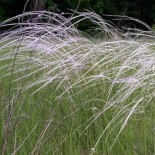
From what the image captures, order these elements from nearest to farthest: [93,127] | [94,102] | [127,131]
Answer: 1. [127,131]
2. [93,127]
3. [94,102]

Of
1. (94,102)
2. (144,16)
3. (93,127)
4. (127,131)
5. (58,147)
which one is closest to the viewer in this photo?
(58,147)

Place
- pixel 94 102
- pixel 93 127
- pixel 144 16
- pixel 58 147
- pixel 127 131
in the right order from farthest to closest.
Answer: pixel 144 16, pixel 94 102, pixel 93 127, pixel 127 131, pixel 58 147

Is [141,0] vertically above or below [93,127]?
below

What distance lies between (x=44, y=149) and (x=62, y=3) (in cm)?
1187

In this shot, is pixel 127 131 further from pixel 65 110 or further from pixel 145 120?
pixel 65 110

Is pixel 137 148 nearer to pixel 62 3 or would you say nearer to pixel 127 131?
pixel 127 131

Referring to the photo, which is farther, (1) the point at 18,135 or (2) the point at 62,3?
(2) the point at 62,3

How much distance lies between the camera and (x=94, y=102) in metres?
1.60

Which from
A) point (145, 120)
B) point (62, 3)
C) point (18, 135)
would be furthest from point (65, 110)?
point (62, 3)

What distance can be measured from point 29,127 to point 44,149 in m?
0.21

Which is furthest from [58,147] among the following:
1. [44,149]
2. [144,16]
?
[144,16]

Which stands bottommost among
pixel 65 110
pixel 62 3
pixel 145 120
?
pixel 62 3

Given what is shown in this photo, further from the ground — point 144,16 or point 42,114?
point 42,114

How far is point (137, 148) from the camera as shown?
1288 millimetres
